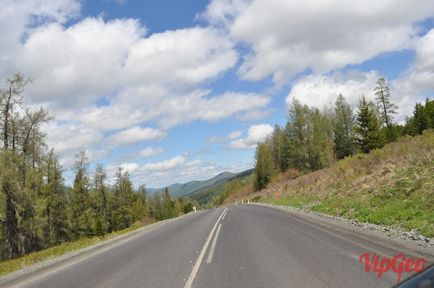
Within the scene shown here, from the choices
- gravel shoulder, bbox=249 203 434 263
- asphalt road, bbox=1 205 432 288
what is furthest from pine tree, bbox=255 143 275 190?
asphalt road, bbox=1 205 432 288

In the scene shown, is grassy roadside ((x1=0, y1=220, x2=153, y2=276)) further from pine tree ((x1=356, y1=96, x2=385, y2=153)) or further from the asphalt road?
pine tree ((x1=356, y1=96, x2=385, y2=153))

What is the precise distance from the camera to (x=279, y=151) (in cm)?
10350

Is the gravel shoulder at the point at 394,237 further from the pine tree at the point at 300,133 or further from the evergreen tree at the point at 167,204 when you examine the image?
the evergreen tree at the point at 167,204

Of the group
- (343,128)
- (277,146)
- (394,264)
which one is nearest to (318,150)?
(343,128)

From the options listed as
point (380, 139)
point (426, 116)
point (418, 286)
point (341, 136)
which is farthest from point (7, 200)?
point (341, 136)

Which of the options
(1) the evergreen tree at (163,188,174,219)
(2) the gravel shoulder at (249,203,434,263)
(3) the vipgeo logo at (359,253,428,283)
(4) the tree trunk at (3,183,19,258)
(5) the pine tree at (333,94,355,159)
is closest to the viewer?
(3) the vipgeo logo at (359,253,428,283)

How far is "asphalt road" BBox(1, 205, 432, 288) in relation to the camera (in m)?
7.68

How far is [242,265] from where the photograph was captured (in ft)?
31.2

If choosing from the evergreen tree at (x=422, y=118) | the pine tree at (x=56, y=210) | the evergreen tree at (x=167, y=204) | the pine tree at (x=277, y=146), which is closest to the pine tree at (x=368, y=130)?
the evergreen tree at (x=422, y=118)

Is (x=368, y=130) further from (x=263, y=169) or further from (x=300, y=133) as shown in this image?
(x=263, y=169)

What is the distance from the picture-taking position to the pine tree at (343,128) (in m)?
86.8

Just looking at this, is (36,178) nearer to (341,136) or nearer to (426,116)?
(426,116)

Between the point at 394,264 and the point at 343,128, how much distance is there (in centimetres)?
8333

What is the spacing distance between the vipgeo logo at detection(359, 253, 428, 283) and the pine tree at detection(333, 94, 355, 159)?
81.2 metres
